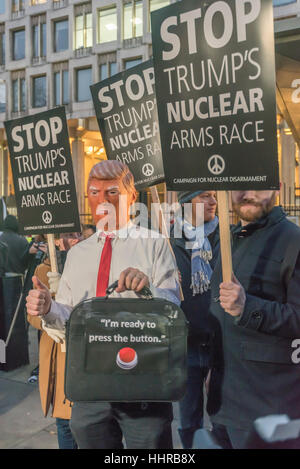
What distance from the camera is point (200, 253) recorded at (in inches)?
138

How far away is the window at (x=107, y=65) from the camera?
914 inches

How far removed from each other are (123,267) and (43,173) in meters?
1.18

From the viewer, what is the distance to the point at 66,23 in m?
24.7

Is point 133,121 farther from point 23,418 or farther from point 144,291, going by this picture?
point 23,418

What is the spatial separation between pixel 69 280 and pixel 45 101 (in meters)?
24.4

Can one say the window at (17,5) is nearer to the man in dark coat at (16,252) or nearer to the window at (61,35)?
the window at (61,35)

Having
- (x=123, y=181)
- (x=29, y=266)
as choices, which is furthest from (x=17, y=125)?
(x=29, y=266)

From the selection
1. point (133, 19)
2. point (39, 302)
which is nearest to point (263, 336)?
point (39, 302)

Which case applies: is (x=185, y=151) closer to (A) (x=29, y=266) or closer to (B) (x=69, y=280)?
(B) (x=69, y=280)

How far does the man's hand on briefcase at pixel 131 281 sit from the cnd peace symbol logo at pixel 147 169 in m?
1.62

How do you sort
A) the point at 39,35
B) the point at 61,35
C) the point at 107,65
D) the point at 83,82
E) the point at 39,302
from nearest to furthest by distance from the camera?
the point at 39,302
the point at 107,65
the point at 83,82
the point at 61,35
the point at 39,35

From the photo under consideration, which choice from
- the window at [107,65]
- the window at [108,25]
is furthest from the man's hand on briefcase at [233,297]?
the window at [108,25]

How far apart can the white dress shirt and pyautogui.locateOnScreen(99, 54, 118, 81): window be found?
870 inches

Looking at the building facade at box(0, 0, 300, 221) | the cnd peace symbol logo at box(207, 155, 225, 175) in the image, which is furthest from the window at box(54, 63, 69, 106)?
the cnd peace symbol logo at box(207, 155, 225, 175)
